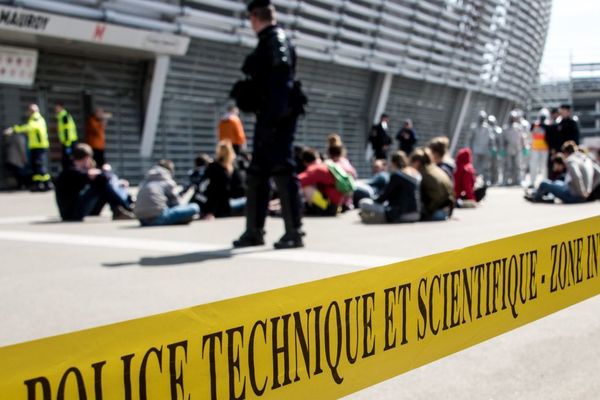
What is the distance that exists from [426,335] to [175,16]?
17310 millimetres

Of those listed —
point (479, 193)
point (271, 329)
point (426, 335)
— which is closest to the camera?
point (271, 329)

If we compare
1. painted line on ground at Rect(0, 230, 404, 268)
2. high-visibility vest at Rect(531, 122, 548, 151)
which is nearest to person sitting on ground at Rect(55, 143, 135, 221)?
painted line on ground at Rect(0, 230, 404, 268)

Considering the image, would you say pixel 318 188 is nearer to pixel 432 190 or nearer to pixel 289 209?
pixel 432 190

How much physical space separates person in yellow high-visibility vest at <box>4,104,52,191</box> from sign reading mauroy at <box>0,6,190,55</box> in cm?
154

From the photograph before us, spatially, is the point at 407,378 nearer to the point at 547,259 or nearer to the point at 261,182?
the point at 547,259

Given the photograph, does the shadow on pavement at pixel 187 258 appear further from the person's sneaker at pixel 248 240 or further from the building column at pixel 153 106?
the building column at pixel 153 106

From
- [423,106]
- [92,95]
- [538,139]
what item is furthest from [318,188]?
[423,106]

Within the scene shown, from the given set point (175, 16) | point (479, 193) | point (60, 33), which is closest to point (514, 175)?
point (479, 193)

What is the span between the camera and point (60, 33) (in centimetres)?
1591

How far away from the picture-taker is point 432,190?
996 cm

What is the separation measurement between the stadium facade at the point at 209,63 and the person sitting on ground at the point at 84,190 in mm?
6030

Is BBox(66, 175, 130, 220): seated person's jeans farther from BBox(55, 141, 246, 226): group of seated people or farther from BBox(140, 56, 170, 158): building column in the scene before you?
BBox(140, 56, 170, 158): building column

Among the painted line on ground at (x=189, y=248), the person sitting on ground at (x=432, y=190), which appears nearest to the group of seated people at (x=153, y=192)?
the painted line on ground at (x=189, y=248)

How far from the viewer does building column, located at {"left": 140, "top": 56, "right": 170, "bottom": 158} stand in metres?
19.3
